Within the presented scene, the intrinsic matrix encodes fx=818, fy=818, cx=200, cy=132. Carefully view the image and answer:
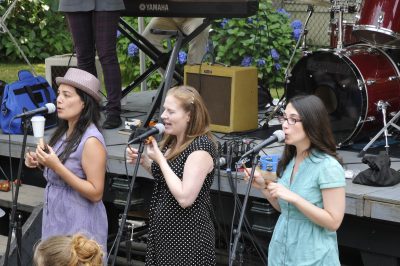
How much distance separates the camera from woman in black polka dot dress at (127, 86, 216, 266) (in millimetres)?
3945

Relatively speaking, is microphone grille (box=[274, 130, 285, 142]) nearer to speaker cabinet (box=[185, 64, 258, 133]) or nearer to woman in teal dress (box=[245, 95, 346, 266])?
woman in teal dress (box=[245, 95, 346, 266])

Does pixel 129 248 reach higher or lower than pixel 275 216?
lower

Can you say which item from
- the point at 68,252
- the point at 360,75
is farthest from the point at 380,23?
the point at 68,252

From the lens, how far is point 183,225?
398 centimetres

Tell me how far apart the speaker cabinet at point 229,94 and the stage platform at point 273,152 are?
11cm

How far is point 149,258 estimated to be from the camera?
4.11 metres

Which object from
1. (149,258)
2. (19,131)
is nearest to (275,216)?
(149,258)

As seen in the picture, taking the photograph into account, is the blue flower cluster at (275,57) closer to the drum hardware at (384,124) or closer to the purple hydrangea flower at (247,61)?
the purple hydrangea flower at (247,61)

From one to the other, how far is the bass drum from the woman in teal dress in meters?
2.35

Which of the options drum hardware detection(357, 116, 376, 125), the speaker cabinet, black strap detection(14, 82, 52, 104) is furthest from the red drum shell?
black strap detection(14, 82, 52, 104)

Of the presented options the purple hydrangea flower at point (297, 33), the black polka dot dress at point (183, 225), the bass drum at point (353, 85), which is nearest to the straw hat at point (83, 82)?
the black polka dot dress at point (183, 225)

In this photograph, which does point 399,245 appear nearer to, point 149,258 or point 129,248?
point 149,258

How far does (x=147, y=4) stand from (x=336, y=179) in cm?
364

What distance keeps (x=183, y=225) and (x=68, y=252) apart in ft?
3.67
